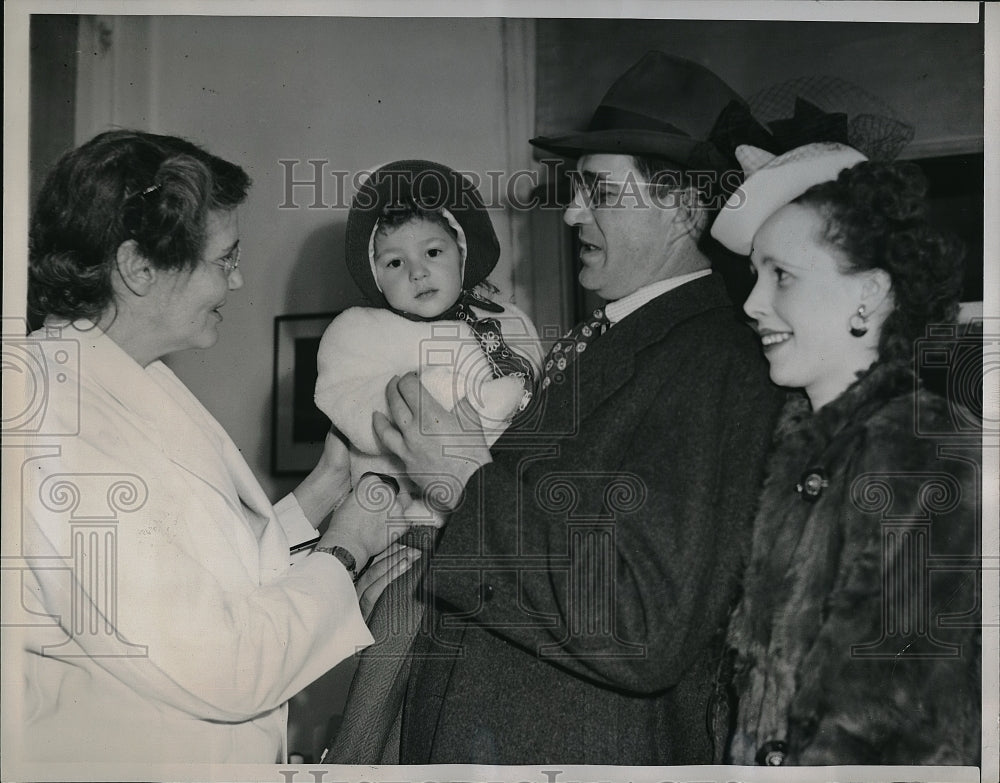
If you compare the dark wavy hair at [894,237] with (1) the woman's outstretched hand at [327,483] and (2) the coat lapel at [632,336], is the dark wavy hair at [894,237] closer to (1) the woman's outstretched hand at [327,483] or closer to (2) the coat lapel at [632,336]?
(2) the coat lapel at [632,336]

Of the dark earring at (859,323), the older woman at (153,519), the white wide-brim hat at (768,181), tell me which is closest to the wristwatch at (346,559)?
the older woman at (153,519)

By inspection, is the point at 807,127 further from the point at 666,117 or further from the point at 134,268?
the point at 134,268

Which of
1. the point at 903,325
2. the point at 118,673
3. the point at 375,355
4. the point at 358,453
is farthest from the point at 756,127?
the point at 118,673

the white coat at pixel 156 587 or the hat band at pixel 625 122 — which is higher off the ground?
the hat band at pixel 625 122

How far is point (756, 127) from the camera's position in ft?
6.15

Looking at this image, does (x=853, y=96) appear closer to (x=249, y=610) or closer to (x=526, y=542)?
(x=526, y=542)

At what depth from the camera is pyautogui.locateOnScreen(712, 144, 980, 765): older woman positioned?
1791 millimetres

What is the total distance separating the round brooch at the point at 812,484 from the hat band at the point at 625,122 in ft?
2.13

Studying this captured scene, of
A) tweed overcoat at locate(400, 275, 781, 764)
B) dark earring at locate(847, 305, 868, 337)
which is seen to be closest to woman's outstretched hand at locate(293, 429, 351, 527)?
tweed overcoat at locate(400, 275, 781, 764)

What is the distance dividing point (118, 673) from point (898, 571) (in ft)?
4.65

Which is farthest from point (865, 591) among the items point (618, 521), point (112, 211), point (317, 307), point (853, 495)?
point (112, 211)

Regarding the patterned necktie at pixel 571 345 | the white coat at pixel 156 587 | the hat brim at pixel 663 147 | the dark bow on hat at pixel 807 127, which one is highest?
the dark bow on hat at pixel 807 127

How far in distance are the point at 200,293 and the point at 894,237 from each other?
1.27 meters

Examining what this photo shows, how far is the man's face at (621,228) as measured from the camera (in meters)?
1.86
